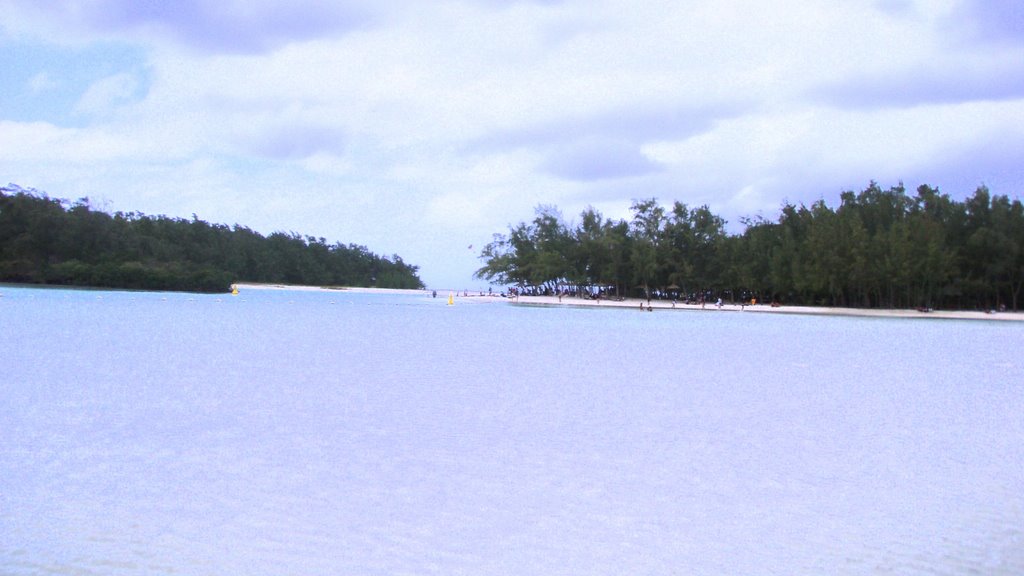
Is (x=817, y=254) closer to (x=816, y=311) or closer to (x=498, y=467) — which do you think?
(x=816, y=311)

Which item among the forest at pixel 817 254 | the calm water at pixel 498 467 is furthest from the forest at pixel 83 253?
the calm water at pixel 498 467

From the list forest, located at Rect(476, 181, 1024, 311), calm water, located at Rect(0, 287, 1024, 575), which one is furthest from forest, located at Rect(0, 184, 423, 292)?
calm water, located at Rect(0, 287, 1024, 575)

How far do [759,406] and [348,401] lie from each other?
19.4ft

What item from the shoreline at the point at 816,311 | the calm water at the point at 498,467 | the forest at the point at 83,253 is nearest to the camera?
the calm water at the point at 498,467

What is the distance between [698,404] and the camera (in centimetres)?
1233

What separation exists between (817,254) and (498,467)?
139 ft

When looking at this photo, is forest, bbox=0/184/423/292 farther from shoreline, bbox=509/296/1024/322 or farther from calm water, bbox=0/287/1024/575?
calm water, bbox=0/287/1024/575

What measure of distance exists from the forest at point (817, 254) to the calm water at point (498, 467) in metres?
28.5

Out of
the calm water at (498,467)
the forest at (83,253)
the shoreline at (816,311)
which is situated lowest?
the calm water at (498,467)

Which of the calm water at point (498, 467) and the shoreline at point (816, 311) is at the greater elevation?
the shoreline at point (816, 311)

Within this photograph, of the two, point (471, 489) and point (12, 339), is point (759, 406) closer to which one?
point (471, 489)

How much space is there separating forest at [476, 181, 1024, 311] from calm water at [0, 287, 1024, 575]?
1122 inches

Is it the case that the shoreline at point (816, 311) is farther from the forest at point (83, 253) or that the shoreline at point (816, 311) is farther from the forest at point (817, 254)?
the forest at point (83, 253)

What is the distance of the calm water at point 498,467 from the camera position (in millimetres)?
5590
